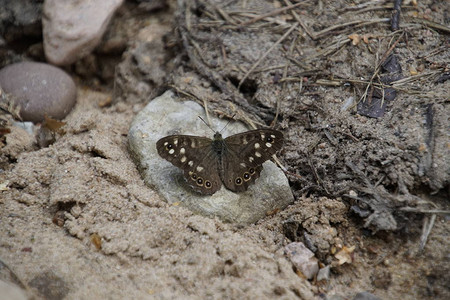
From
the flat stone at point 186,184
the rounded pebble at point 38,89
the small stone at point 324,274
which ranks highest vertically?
the rounded pebble at point 38,89

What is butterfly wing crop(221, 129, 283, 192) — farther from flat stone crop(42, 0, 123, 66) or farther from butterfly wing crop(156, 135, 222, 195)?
flat stone crop(42, 0, 123, 66)

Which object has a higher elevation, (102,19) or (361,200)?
(102,19)

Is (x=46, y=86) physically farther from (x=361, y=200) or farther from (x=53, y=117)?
(x=361, y=200)

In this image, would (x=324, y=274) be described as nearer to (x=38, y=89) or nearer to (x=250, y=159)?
(x=250, y=159)

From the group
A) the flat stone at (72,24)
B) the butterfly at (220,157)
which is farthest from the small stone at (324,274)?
the flat stone at (72,24)

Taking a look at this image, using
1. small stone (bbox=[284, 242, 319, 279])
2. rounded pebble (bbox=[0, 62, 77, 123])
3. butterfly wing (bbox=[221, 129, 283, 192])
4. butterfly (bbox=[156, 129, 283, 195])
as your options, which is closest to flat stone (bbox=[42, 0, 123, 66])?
rounded pebble (bbox=[0, 62, 77, 123])

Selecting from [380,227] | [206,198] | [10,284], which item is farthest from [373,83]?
[10,284]

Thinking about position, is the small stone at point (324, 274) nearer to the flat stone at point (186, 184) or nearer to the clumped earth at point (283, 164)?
the clumped earth at point (283, 164)
